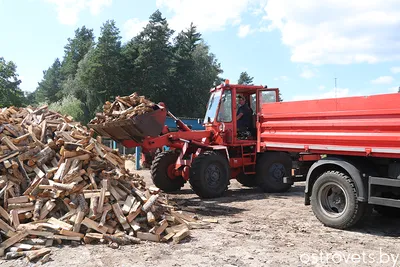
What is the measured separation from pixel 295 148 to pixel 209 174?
9.29 ft

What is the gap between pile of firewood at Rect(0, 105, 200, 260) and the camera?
5.71m

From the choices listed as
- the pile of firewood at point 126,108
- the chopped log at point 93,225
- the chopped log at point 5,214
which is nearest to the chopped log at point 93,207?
the chopped log at point 93,225

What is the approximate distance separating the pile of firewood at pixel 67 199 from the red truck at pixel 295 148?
1.61 metres

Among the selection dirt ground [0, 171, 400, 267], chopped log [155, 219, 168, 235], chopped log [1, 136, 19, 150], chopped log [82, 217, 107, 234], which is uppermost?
chopped log [1, 136, 19, 150]

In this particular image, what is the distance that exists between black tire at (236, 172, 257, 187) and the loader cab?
1.07 m

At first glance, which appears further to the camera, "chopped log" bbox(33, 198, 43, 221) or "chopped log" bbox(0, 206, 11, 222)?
"chopped log" bbox(33, 198, 43, 221)

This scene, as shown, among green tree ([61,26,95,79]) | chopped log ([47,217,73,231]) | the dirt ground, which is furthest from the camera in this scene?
green tree ([61,26,95,79])

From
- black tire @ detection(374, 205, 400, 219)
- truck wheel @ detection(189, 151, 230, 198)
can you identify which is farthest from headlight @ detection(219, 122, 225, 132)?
black tire @ detection(374, 205, 400, 219)

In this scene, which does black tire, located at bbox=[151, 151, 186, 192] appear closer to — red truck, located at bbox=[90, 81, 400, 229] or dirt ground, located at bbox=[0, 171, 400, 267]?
red truck, located at bbox=[90, 81, 400, 229]

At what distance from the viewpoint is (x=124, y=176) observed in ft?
24.2

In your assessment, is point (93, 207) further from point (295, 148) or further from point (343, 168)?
point (343, 168)

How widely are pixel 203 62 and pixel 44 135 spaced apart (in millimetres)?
42543

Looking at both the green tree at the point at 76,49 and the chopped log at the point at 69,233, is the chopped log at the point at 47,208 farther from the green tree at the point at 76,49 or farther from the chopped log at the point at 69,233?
the green tree at the point at 76,49

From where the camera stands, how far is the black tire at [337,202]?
246 inches
